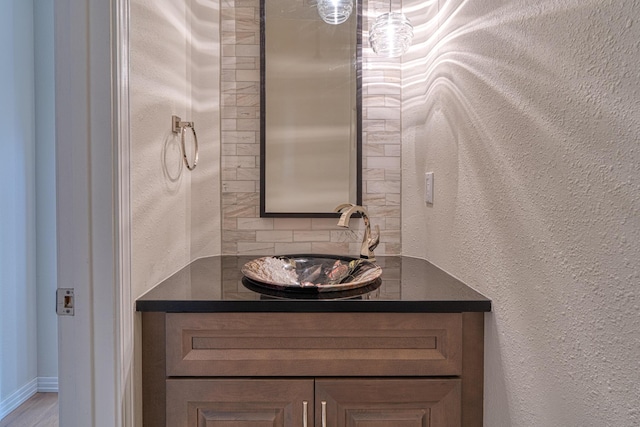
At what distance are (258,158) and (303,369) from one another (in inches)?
36.6

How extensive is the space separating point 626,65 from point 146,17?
1088 millimetres

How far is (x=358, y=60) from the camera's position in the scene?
1.58m

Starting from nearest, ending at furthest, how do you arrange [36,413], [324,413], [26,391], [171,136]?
[324,413] < [171,136] < [36,413] < [26,391]

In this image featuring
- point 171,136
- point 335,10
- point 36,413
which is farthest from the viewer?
point 36,413

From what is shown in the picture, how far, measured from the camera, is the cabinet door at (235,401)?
97 cm

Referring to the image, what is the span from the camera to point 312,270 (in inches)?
54.7

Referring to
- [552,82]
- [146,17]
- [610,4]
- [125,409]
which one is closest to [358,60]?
[146,17]

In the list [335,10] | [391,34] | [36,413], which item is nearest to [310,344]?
[391,34]

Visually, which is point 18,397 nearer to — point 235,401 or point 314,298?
point 235,401

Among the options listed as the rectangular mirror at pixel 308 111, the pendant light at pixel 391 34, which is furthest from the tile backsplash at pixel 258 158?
the pendant light at pixel 391 34

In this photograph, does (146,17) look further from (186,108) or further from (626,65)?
(626,65)

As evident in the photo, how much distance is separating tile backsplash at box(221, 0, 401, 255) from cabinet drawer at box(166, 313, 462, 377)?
0.65 meters

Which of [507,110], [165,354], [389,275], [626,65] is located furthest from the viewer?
[389,275]

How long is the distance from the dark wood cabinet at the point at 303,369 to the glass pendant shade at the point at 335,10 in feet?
4.03
